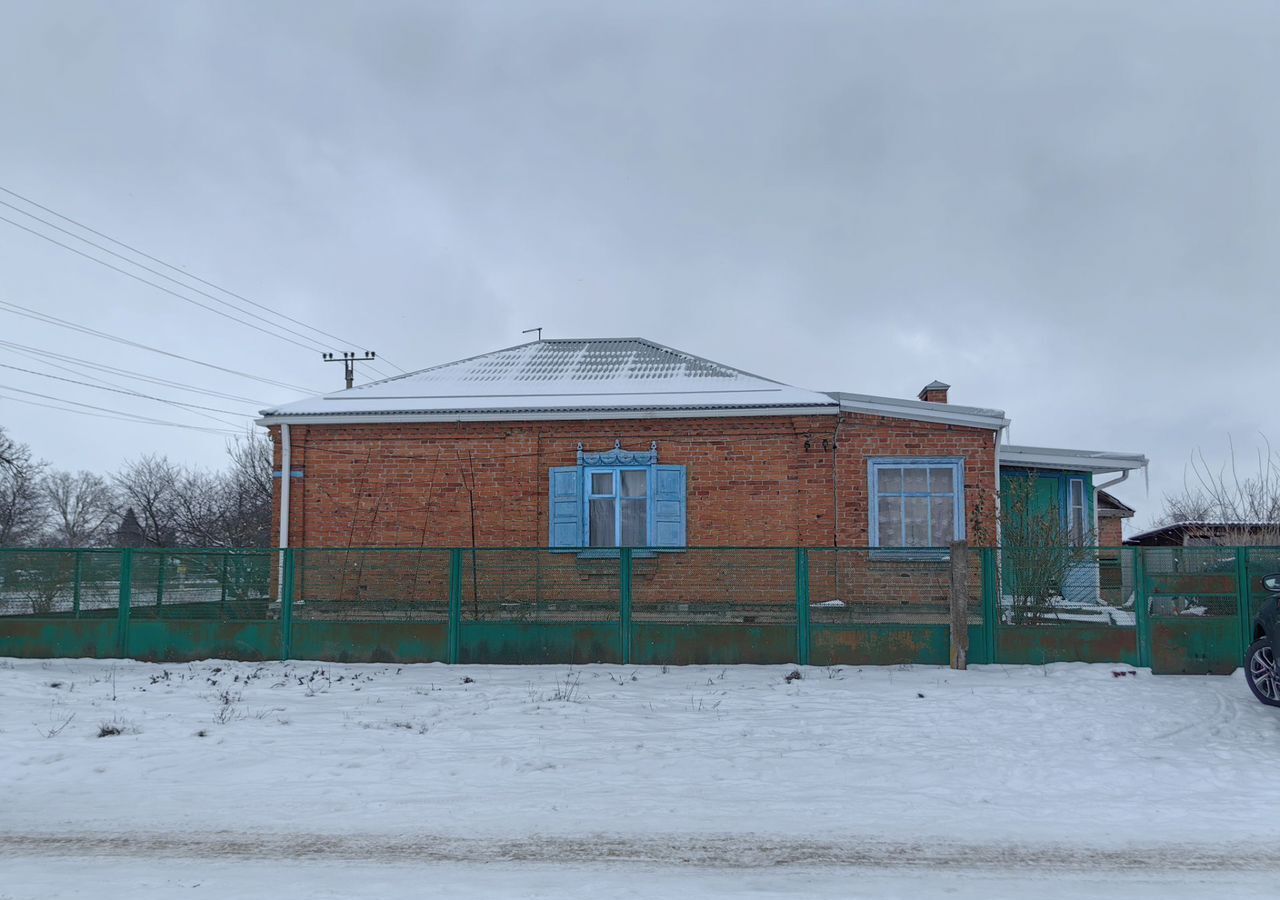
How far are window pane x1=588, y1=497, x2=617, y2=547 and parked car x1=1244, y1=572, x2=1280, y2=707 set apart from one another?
8598 millimetres

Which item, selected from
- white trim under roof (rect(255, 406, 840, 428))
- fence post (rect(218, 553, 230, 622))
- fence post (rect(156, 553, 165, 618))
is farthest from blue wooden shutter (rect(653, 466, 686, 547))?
fence post (rect(156, 553, 165, 618))

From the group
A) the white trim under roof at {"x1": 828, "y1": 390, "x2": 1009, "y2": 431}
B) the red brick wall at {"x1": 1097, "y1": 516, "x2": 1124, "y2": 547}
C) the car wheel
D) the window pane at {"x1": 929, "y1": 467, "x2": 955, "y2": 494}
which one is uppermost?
the white trim under roof at {"x1": 828, "y1": 390, "x2": 1009, "y2": 431}

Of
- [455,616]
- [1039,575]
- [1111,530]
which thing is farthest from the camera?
[1111,530]

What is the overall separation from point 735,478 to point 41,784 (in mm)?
10006

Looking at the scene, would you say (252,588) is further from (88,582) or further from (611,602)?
(611,602)

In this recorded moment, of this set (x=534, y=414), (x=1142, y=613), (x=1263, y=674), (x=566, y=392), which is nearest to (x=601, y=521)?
(x=534, y=414)

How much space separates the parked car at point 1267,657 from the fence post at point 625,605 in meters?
6.33

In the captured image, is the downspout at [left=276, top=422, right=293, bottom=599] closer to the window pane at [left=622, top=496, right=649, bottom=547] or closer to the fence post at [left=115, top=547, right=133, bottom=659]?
the fence post at [left=115, top=547, right=133, bottom=659]

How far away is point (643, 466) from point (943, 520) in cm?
457

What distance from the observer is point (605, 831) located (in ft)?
18.5

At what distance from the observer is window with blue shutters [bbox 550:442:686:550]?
48.7ft

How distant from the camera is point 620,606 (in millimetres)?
11555

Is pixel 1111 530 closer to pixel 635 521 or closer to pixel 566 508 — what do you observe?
pixel 635 521

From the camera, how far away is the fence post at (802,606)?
36.6 ft
